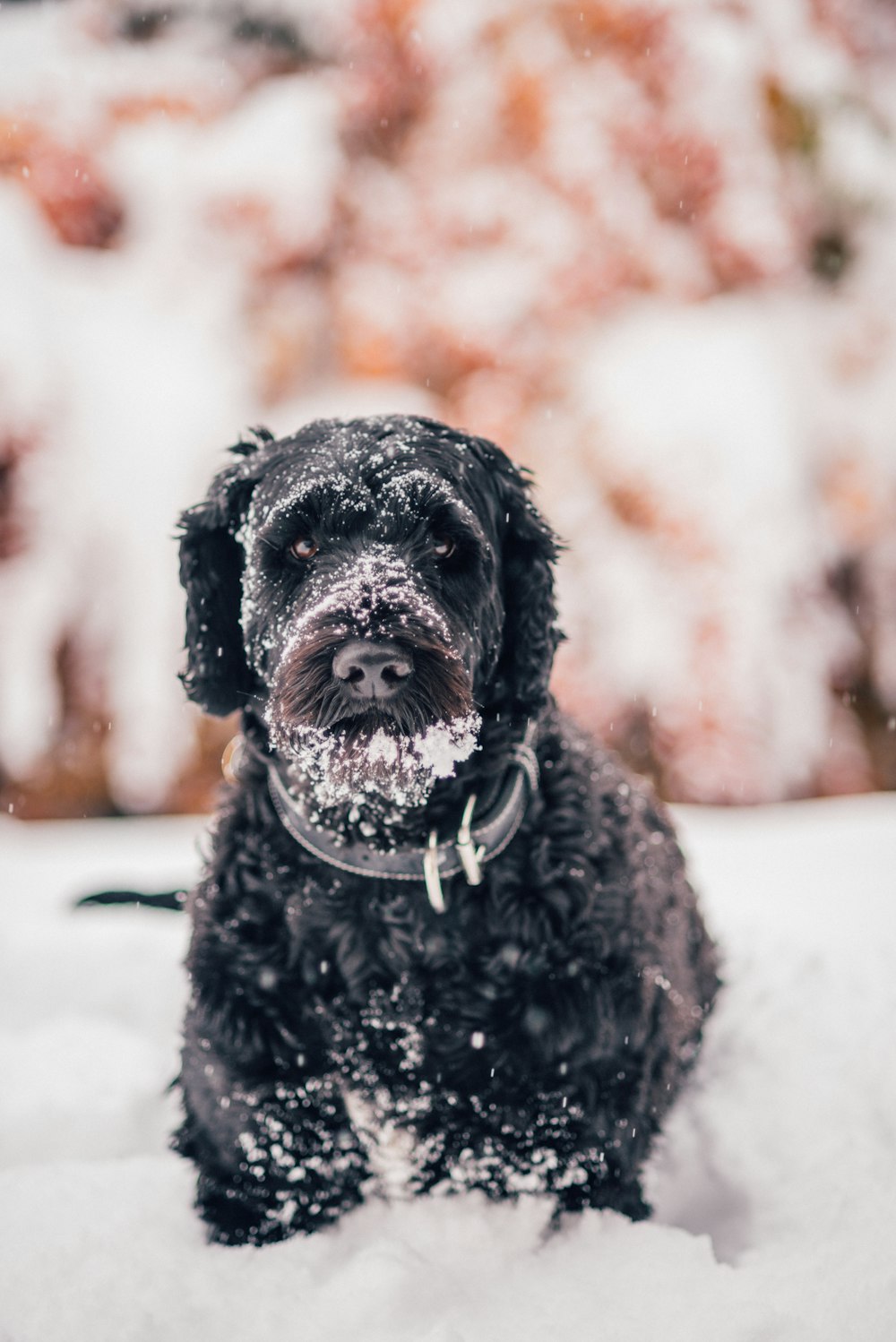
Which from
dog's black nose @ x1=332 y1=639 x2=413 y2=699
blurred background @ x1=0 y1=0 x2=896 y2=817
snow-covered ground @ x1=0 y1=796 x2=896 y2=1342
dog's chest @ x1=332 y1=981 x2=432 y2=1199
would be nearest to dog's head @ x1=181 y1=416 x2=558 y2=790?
dog's black nose @ x1=332 y1=639 x2=413 y2=699

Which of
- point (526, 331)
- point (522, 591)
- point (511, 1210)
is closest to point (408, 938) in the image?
point (511, 1210)

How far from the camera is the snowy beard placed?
1.85 meters

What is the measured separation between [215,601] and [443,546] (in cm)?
68

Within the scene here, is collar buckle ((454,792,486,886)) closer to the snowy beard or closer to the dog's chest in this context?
the snowy beard

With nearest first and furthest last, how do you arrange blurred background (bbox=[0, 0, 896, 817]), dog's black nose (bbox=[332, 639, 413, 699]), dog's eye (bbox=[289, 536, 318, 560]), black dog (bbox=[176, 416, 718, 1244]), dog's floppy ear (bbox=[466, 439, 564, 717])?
dog's black nose (bbox=[332, 639, 413, 699]) → black dog (bbox=[176, 416, 718, 1244]) → dog's eye (bbox=[289, 536, 318, 560]) → dog's floppy ear (bbox=[466, 439, 564, 717]) → blurred background (bbox=[0, 0, 896, 817])

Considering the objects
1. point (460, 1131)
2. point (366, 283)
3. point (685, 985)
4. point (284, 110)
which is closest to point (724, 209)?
point (366, 283)

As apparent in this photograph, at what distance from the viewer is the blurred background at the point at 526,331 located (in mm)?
7277

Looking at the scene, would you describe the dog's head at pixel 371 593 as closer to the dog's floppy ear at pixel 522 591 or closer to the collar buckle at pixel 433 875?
the dog's floppy ear at pixel 522 591

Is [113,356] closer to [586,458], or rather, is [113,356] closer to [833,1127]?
[586,458]

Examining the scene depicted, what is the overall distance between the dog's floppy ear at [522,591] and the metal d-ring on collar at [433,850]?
27 cm

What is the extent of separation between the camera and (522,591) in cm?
235

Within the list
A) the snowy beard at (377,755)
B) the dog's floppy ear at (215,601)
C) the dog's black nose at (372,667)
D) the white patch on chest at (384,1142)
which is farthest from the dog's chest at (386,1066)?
the dog's floppy ear at (215,601)

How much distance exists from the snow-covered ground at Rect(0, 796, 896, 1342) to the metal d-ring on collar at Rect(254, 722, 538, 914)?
84cm

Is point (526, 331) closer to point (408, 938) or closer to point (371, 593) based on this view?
point (371, 593)
